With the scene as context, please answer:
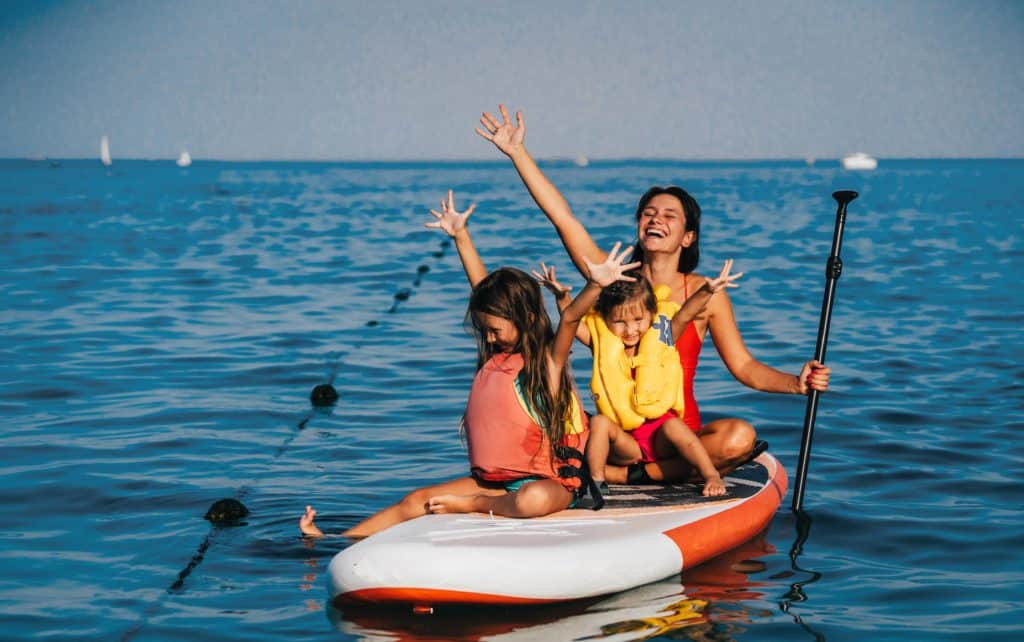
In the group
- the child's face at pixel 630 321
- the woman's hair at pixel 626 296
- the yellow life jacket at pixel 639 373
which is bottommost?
the yellow life jacket at pixel 639 373

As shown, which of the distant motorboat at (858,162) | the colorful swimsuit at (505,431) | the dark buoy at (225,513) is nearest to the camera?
the colorful swimsuit at (505,431)

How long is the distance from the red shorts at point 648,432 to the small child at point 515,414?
381 mm

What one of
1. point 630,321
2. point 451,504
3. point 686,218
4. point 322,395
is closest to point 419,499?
point 451,504

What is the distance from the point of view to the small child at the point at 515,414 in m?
5.81

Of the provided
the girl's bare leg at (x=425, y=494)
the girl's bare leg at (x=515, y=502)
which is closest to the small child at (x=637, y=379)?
the girl's bare leg at (x=515, y=502)

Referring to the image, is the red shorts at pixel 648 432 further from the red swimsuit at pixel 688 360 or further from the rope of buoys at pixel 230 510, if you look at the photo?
the rope of buoys at pixel 230 510

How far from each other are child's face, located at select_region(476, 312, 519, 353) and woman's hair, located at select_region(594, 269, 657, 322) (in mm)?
582

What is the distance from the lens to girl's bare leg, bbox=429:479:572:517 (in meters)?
5.82

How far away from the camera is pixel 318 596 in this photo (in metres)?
5.86

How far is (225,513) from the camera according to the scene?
7133 mm

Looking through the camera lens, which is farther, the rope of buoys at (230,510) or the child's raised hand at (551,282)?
the rope of buoys at (230,510)

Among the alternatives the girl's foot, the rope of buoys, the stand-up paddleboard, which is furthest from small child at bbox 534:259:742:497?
the rope of buoys

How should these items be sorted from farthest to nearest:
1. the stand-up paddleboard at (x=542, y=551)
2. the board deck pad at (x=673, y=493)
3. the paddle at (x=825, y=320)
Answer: the paddle at (x=825, y=320) → the board deck pad at (x=673, y=493) → the stand-up paddleboard at (x=542, y=551)

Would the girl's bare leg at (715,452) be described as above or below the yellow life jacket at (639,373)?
below
